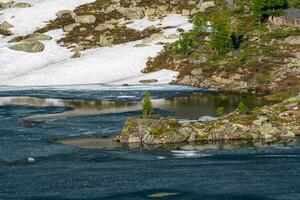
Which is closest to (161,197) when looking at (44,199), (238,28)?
(44,199)

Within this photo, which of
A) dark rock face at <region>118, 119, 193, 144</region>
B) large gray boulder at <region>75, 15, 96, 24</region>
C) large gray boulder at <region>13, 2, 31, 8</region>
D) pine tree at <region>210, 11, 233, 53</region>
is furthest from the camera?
large gray boulder at <region>13, 2, 31, 8</region>

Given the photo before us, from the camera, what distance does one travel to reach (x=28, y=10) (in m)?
169

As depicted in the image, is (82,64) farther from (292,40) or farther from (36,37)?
(292,40)

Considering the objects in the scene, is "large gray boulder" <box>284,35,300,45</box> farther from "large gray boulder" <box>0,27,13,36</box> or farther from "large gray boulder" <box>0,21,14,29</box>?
"large gray boulder" <box>0,21,14,29</box>

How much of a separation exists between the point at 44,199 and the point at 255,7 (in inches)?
4171

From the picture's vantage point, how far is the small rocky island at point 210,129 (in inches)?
2473

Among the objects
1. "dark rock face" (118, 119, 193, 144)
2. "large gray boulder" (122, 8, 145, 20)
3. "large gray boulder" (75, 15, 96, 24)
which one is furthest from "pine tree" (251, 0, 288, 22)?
"dark rock face" (118, 119, 193, 144)

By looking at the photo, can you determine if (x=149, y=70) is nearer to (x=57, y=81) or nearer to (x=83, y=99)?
(x=57, y=81)

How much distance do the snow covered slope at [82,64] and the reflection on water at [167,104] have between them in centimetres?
2330

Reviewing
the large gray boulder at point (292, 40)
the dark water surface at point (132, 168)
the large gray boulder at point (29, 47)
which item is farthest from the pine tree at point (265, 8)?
the dark water surface at point (132, 168)

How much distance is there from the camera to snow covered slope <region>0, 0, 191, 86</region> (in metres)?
126

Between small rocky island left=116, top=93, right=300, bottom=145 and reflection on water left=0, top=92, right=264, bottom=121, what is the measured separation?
10.5 meters

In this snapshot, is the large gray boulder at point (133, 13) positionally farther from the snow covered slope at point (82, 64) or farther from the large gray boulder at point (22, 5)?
the large gray boulder at point (22, 5)

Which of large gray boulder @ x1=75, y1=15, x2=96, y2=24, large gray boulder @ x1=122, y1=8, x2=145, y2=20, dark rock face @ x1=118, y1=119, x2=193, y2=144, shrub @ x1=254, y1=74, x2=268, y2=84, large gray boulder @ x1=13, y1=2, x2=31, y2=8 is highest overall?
large gray boulder @ x1=13, y1=2, x2=31, y2=8
